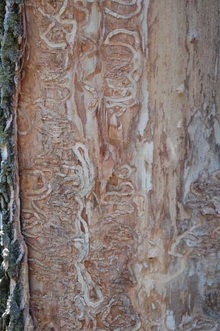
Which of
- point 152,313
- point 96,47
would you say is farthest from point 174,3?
point 152,313

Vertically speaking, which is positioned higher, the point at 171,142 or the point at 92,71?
the point at 92,71

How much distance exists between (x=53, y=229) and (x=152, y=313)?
0.26m

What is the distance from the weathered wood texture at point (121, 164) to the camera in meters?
0.67

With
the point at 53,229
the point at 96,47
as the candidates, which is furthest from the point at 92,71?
the point at 53,229

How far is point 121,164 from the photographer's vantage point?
2.31 ft

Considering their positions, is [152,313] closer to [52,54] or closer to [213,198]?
[213,198]

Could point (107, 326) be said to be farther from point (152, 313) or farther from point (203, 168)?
point (203, 168)

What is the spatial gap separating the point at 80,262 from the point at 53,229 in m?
0.08

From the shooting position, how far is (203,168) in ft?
2.35

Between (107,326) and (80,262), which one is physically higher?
(80,262)

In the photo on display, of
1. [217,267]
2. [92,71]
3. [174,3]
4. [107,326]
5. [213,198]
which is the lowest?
[107,326]

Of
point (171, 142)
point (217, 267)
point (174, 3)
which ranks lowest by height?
point (217, 267)

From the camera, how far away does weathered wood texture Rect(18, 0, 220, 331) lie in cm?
67

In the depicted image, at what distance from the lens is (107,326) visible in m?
0.75
